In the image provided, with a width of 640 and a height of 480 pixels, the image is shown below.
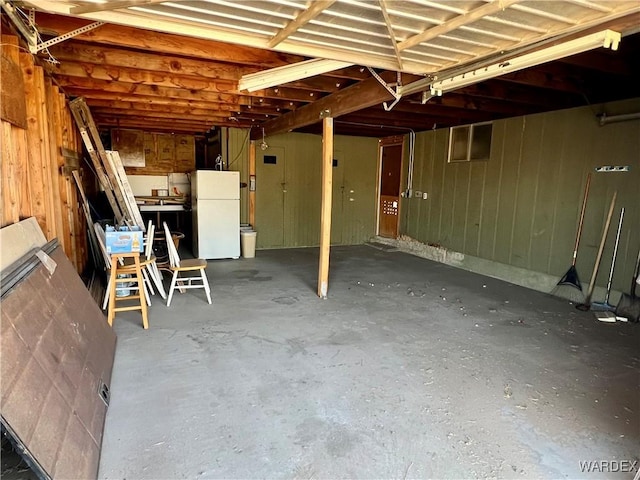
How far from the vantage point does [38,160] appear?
3064mm

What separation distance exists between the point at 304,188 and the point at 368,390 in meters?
5.88

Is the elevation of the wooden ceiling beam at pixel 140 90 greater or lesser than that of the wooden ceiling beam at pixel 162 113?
greater

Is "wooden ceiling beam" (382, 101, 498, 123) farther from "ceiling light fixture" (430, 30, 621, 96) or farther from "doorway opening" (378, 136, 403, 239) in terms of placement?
"doorway opening" (378, 136, 403, 239)

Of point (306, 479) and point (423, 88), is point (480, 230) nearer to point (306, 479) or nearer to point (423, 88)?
point (423, 88)

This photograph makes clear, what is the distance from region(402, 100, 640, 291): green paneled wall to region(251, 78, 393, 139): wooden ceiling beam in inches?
111

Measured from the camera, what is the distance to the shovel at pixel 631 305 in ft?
13.2

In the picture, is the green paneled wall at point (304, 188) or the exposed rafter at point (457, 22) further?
the green paneled wall at point (304, 188)

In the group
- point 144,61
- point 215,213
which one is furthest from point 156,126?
point 144,61

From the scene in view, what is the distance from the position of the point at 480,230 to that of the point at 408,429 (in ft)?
15.4

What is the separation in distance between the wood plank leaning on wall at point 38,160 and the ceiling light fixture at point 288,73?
1.80 meters

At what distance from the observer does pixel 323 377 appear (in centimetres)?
268

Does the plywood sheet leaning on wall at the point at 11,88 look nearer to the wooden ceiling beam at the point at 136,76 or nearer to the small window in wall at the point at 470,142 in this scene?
the wooden ceiling beam at the point at 136,76

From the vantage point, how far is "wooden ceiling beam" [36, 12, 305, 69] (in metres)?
2.72

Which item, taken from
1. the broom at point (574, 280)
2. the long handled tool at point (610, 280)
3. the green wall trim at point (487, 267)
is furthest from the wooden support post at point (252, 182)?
the long handled tool at point (610, 280)
